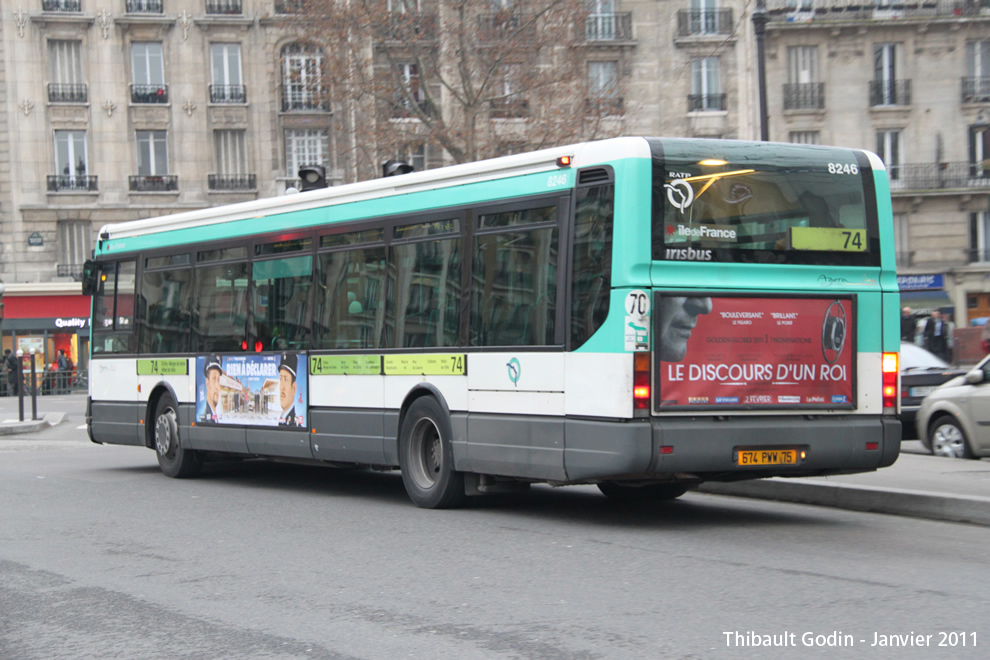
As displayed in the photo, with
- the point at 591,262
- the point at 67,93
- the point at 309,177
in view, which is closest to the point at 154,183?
the point at 67,93

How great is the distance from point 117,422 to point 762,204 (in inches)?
380

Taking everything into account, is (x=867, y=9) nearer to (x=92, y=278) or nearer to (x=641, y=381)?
(x=92, y=278)

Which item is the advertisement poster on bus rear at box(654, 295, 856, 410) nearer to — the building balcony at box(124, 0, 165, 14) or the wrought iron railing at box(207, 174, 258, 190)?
the wrought iron railing at box(207, 174, 258, 190)

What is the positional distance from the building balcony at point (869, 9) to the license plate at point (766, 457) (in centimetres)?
4086

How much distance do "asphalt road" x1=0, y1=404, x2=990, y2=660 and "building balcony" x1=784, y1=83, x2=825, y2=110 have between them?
37987mm

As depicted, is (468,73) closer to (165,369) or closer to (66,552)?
(165,369)

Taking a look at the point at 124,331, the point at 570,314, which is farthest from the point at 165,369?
the point at 570,314

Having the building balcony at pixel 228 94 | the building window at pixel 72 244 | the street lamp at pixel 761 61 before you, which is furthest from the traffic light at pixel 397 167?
the building window at pixel 72 244

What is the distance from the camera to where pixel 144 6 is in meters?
48.6

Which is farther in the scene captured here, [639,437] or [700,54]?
[700,54]

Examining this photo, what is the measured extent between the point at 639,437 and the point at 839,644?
3521 millimetres

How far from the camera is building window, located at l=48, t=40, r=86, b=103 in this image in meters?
47.8

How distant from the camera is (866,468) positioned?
988cm

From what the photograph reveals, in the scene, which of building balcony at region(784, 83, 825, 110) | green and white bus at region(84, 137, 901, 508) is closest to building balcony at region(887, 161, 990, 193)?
building balcony at region(784, 83, 825, 110)
